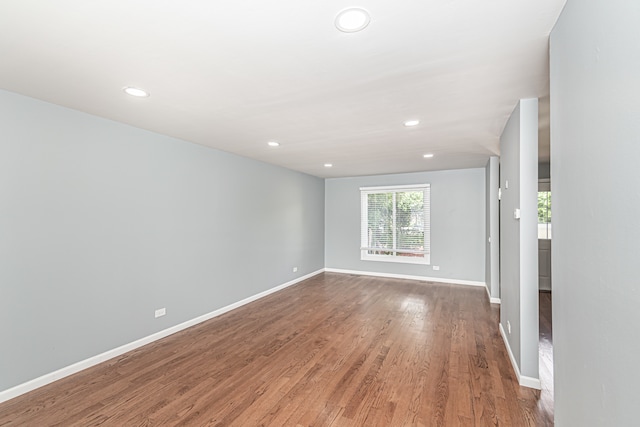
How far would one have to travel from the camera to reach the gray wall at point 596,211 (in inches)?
32.4

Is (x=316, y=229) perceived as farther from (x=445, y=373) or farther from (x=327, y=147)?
(x=445, y=373)

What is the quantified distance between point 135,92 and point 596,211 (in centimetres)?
297

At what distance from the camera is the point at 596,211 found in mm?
1049

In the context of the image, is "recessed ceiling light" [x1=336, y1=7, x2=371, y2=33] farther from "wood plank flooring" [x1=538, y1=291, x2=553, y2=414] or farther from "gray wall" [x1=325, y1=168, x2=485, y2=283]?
"gray wall" [x1=325, y1=168, x2=485, y2=283]

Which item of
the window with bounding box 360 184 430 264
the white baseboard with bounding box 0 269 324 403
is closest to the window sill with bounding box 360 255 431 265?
the window with bounding box 360 184 430 264

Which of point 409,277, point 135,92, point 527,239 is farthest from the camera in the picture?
point 409,277

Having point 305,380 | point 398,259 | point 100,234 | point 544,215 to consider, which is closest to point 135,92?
point 100,234

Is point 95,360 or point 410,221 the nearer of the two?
point 95,360

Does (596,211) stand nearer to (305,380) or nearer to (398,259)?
(305,380)

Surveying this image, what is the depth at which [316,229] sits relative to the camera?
6852 mm

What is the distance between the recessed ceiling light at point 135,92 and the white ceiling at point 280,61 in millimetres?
63

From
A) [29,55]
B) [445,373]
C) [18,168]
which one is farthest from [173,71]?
[445,373]

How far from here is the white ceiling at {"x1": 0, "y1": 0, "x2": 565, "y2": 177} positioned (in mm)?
Answer: 1351

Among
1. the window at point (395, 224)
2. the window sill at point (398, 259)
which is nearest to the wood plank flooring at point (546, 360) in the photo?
the window sill at point (398, 259)
